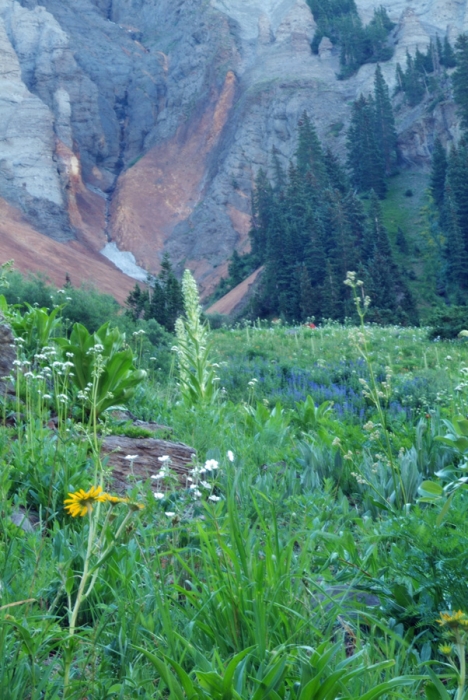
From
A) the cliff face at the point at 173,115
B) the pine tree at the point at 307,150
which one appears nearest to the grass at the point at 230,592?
the pine tree at the point at 307,150

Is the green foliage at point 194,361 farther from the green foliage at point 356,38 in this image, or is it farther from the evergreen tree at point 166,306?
the green foliage at point 356,38

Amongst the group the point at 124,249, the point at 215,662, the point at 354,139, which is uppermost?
the point at 354,139

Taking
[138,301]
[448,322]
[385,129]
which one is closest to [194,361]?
[448,322]

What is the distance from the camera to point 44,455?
3861mm

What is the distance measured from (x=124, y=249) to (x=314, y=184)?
27410mm

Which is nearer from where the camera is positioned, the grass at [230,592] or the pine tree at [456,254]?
the grass at [230,592]

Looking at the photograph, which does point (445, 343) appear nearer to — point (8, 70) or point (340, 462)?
point (340, 462)

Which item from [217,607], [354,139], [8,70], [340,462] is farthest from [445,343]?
[8,70]

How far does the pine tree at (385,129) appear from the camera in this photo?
6781 centimetres

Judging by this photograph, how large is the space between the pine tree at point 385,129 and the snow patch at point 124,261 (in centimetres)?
2566

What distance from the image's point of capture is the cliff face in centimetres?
7312

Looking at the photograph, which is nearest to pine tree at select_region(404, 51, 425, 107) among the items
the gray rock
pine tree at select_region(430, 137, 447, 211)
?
pine tree at select_region(430, 137, 447, 211)

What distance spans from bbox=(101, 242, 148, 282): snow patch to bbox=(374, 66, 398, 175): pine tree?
84.2 feet

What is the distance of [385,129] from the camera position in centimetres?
6788
